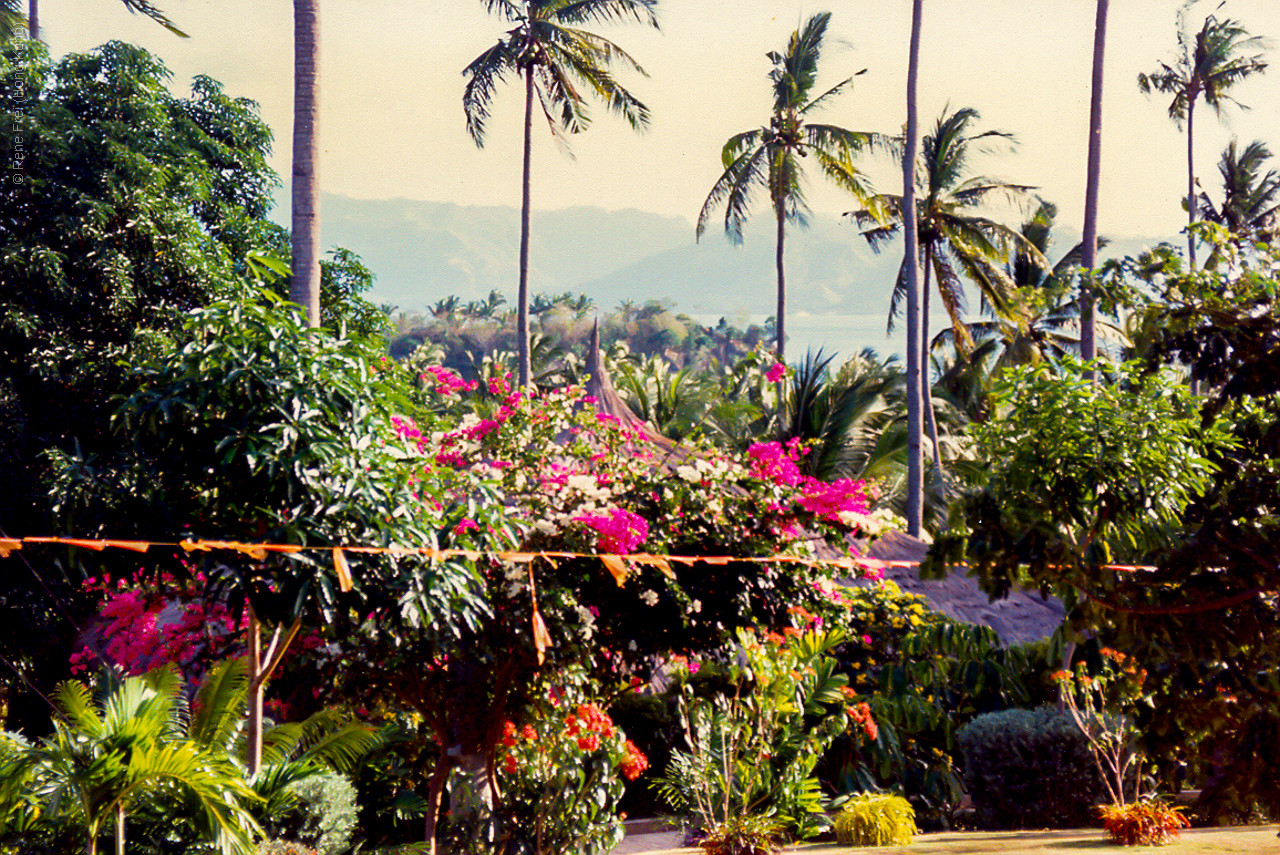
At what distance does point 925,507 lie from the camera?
18.4 m

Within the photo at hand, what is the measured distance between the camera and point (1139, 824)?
7617 millimetres

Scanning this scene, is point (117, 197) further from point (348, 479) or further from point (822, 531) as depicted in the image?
point (822, 531)

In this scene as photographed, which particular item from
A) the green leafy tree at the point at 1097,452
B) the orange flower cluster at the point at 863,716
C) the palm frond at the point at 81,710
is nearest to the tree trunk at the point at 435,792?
the palm frond at the point at 81,710

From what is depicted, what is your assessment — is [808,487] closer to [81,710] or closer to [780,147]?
[81,710]

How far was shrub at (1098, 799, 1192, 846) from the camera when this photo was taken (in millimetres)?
7621

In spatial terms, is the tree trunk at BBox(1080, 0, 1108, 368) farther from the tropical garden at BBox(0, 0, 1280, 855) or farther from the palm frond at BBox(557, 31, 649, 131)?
the palm frond at BBox(557, 31, 649, 131)

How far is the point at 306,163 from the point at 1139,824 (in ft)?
25.7

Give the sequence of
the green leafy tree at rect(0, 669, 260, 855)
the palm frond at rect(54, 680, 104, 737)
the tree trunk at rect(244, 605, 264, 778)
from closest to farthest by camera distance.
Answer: the green leafy tree at rect(0, 669, 260, 855) → the palm frond at rect(54, 680, 104, 737) → the tree trunk at rect(244, 605, 264, 778)

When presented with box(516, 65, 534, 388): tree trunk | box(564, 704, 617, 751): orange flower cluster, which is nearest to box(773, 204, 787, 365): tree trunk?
box(516, 65, 534, 388): tree trunk

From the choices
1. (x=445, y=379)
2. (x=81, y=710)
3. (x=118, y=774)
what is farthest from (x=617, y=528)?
(x=81, y=710)

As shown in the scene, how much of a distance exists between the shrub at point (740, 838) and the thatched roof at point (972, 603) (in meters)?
4.59

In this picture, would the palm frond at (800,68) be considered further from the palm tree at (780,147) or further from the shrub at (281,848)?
the shrub at (281,848)

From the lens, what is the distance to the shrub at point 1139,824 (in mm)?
7621

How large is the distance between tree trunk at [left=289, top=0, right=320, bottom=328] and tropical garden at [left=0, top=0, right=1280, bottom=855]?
1.8 inches
